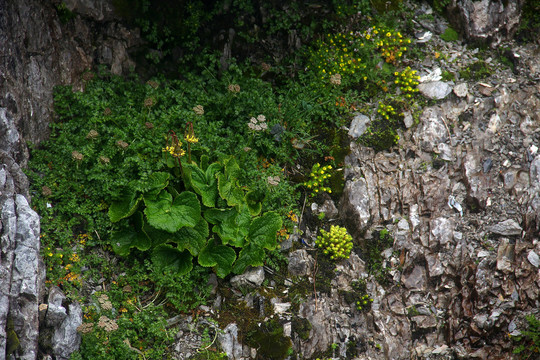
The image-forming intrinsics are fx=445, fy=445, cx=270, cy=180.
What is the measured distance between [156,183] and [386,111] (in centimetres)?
341

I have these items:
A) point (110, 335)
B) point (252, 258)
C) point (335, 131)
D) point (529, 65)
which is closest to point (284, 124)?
point (335, 131)

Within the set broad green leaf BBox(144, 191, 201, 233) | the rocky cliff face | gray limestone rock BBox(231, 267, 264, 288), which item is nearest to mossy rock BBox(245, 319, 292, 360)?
gray limestone rock BBox(231, 267, 264, 288)

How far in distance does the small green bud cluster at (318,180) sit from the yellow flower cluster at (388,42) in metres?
2.08

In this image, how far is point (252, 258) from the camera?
5266 mm

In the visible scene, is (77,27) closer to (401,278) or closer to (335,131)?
(335,131)

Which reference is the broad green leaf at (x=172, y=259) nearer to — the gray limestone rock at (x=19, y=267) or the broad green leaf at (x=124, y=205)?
the broad green leaf at (x=124, y=205)

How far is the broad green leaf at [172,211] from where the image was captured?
16.0ft

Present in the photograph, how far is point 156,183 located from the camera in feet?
16.5

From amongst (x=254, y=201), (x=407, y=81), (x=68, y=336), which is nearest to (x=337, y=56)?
(x=407, y=81)

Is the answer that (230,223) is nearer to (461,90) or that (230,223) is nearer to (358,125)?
(358,125)

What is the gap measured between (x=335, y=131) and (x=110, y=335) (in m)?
3.85

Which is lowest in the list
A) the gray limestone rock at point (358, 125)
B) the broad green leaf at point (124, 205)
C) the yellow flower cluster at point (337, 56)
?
the gray limestone rock at point (358, 125)

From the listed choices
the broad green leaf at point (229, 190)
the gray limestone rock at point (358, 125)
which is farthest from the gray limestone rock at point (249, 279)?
the gray limestone rock at point (358, 125)

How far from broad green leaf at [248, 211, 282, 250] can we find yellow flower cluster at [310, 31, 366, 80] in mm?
2364
